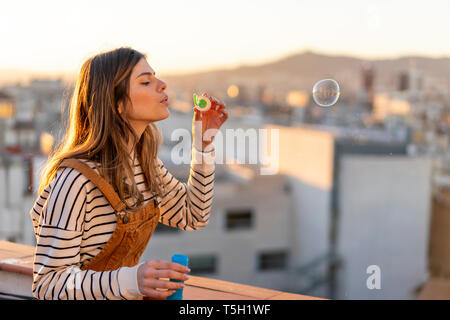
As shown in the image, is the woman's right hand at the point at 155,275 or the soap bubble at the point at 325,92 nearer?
the woman's right hand at the point at 155,275

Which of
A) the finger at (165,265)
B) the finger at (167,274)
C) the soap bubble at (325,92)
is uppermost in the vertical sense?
the soap bubble at (325,92)

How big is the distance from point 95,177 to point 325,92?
226 centimetres

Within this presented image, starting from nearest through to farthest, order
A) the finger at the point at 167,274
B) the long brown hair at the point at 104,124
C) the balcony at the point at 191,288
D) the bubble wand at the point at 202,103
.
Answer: the finger at the point at 167,274 < the long brown hair at the point at 104,124 < the bubble wand at the point at 202,103 < the balcony at the point at 191,288

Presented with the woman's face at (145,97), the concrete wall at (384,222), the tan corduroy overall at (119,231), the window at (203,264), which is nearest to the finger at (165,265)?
the tan corduroy overall at (119,231)

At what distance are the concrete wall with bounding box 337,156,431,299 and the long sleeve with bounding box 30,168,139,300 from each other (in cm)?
1642

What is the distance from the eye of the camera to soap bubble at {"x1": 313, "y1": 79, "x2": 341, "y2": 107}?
10.5 ft

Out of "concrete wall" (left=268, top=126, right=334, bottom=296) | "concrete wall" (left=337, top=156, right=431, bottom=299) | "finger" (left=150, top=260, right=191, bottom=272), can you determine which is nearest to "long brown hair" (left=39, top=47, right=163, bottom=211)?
"finger" (left=150, top=260, right=191, bottom=272)

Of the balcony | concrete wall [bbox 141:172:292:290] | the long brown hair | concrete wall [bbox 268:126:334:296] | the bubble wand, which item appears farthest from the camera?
concrete wall [bbox 268:126:334:296]

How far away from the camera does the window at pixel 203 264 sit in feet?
54.5

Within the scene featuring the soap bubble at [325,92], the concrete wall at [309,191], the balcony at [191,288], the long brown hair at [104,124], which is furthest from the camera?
the concrete wall at [309,191]

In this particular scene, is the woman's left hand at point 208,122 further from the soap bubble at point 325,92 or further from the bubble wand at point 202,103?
the soap bubble at point 325,92

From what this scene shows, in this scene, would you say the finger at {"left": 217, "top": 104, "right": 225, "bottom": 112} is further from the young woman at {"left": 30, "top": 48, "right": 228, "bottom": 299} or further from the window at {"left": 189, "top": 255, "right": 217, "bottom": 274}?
A: the window at {"left": 189, "top": 255, "right": 217, "bottom": 274}

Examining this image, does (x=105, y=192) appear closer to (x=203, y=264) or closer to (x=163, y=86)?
(x=163, y=86)

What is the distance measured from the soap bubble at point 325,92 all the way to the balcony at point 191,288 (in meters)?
1.64
